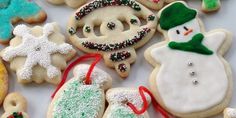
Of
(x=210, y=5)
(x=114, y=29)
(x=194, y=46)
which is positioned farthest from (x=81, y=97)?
(x=210, y=5)

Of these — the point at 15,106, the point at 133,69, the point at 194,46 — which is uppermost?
the point at 194,46

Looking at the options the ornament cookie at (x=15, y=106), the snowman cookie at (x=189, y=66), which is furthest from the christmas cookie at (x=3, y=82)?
the snowman cookie at (x=189, y=66)

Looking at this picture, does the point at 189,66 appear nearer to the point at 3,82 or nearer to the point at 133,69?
the point at 133,69

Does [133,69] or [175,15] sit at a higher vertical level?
[175,15]

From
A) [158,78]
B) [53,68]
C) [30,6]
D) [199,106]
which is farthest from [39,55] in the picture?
[199,106]

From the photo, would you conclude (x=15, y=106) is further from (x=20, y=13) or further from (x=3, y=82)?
(x=20, y=13)

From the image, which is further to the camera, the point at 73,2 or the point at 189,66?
the point at 73,2

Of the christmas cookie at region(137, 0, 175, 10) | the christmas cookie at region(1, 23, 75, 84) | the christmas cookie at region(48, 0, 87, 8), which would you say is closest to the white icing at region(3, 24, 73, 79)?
the christmas cookie at region(1, 23, 75, 84)
